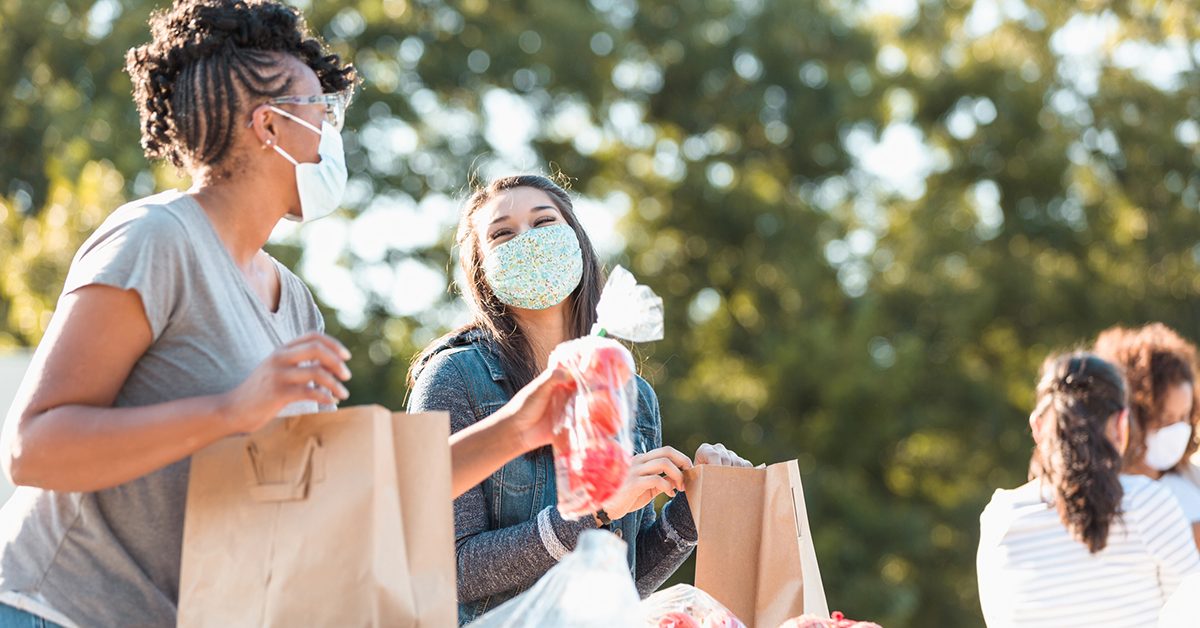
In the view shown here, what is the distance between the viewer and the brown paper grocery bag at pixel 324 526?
215cm

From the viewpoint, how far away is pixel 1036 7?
1998 cm

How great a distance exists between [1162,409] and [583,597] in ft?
11.8

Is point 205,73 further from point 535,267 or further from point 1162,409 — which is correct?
point 1162,409

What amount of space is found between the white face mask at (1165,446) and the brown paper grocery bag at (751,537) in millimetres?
2554

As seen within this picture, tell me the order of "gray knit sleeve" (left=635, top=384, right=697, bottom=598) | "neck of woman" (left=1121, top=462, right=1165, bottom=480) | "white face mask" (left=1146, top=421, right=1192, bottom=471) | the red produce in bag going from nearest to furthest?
the red produce in bag < "gray knit sleeve" (left=635, top=384, right=697, bottom=598) < "neck of woman" (left=1121, top=462, right=1165, bottom=480) < "white face mask" (left=1146, top=421, right=1192, bottom=471)

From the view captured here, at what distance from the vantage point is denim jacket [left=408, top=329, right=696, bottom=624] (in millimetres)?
3104

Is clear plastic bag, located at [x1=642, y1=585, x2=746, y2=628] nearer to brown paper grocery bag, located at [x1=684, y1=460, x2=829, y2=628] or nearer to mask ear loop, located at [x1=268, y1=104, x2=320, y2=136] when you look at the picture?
brown paper grocery bag, located at [x1=684, y1=460, x2=829, y2=628]

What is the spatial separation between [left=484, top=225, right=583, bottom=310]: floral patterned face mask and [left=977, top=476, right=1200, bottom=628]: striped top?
1646mm

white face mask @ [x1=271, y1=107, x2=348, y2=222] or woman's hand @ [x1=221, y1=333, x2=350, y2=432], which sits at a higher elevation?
white face mask @ [x1=271, y1=107, x2=348, y2=222]

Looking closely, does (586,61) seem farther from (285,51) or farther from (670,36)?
(285,51)

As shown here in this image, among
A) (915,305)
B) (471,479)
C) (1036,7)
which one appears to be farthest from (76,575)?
(1036,7)

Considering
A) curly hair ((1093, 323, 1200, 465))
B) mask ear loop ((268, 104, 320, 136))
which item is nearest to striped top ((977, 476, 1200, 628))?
curly hair ((1093, 323, 1200, 465))

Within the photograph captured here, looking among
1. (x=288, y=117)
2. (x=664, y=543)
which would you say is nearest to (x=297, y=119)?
(x=288, y=117)

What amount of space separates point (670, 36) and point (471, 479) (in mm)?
16530
